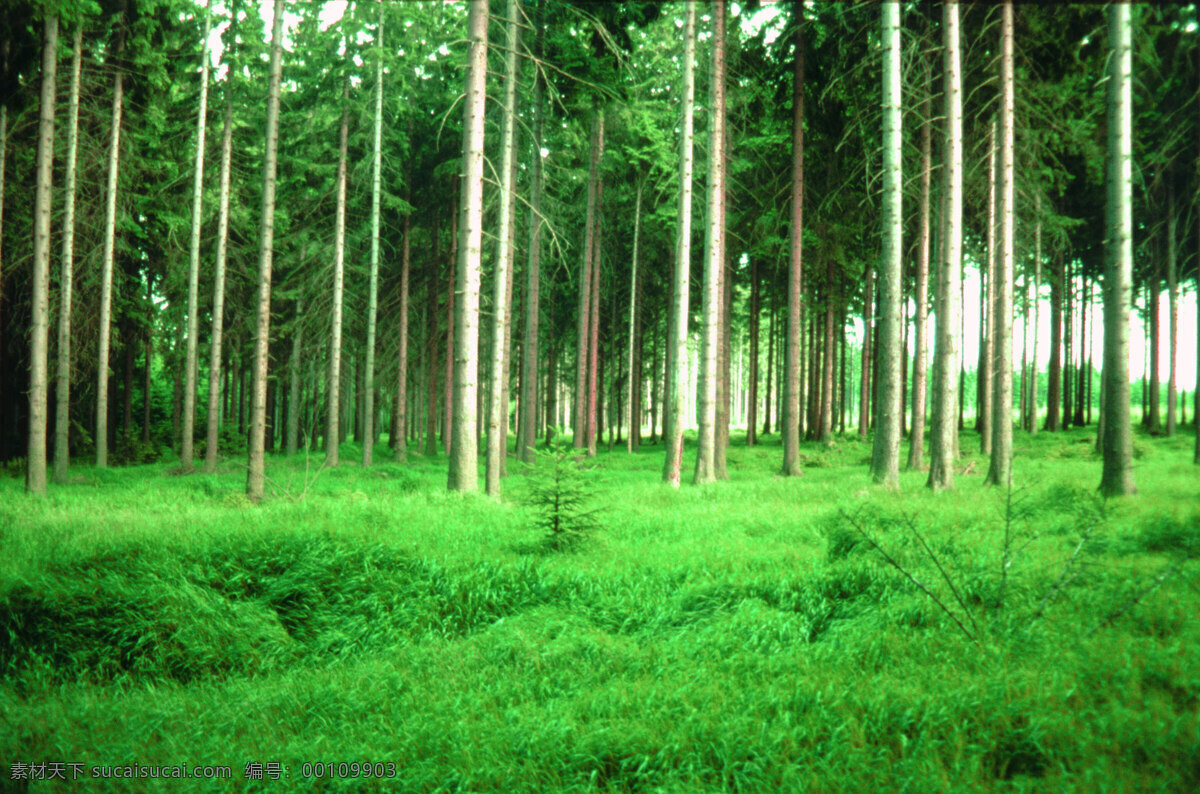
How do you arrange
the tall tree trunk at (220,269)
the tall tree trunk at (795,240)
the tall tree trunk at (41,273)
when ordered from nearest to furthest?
the tall tree trunk at (41,273) < the tall tree trunk at (795,240) < the tall tree trunk at (220,269)

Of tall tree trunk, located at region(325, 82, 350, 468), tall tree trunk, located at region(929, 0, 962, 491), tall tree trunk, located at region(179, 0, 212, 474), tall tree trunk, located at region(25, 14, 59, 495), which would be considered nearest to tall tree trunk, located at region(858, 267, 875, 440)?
tall tree trunk, located at region(929, 0, 962, 491)

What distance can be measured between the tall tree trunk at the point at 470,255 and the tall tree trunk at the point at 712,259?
17.0 feet

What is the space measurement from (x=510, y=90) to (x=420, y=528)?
1030 centimetres

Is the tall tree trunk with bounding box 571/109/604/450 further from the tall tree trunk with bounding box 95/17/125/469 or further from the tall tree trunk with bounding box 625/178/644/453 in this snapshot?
the tall tree trunk with bounding box 95/17/125/469

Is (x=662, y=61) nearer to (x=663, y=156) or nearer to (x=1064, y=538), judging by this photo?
(x=663, y=156)

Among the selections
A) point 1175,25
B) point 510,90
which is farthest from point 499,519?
point 510,90

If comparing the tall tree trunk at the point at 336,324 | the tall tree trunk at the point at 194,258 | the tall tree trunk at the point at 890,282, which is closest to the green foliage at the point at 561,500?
the tall tree trunk at the point at 890,282

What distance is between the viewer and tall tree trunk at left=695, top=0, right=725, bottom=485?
1372 centimetres

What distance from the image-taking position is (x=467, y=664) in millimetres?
4750

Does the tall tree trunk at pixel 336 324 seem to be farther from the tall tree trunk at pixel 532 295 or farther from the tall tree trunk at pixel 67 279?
the tall tree trunk at pixel 67 279

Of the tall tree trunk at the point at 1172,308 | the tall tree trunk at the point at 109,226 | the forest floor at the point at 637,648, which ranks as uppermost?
the tall tree trunk at the point at 109,226

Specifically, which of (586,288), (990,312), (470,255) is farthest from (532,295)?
(990,312)

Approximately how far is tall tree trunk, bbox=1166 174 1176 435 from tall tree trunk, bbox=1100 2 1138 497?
Answer: 20 centimetres

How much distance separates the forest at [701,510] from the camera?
3.34m
